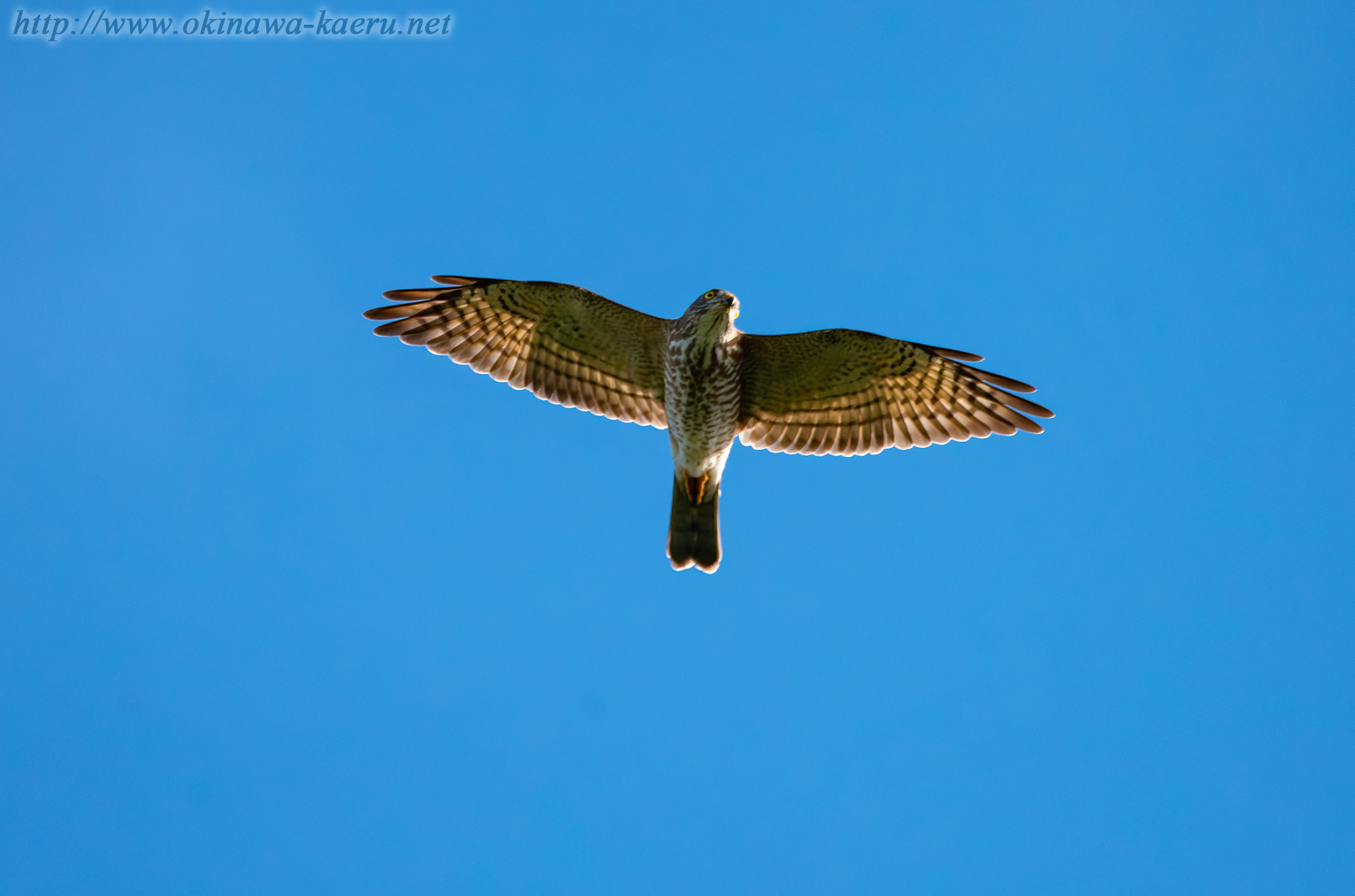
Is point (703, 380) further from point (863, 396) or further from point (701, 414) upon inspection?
point (863, 396)

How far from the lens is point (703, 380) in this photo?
8.63m

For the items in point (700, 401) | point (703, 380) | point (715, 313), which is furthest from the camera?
point (700, 401)

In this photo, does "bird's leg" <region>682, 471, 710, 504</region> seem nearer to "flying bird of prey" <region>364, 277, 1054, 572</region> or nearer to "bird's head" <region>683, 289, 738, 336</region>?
"flying bird of prey" <region>364, 277, 1054, 572</region>

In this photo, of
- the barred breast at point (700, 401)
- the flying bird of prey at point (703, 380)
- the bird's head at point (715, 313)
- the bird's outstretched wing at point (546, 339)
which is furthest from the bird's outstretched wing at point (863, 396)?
the bird's outstretched wing at point (546, 339)

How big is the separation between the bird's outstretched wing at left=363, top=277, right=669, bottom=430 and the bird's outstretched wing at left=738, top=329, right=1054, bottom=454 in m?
0.93

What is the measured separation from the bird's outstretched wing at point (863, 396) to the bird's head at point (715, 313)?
47 centimetres

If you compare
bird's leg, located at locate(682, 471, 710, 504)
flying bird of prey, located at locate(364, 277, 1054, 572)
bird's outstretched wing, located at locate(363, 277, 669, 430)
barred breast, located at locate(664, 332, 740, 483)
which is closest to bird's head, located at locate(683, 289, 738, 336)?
barred breast, located at locate(664, 332, 740, 483)

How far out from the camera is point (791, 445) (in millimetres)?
9531

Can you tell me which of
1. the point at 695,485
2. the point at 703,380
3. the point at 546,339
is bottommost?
the point at 695,485

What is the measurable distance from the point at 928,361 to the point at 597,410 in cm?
302

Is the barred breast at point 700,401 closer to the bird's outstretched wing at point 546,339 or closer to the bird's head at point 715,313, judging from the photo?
the bird's head at point 715,313

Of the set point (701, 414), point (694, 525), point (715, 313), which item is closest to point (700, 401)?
point (701, 414)

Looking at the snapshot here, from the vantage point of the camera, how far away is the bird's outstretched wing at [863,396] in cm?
888

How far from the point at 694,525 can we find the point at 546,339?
216 centimetres
